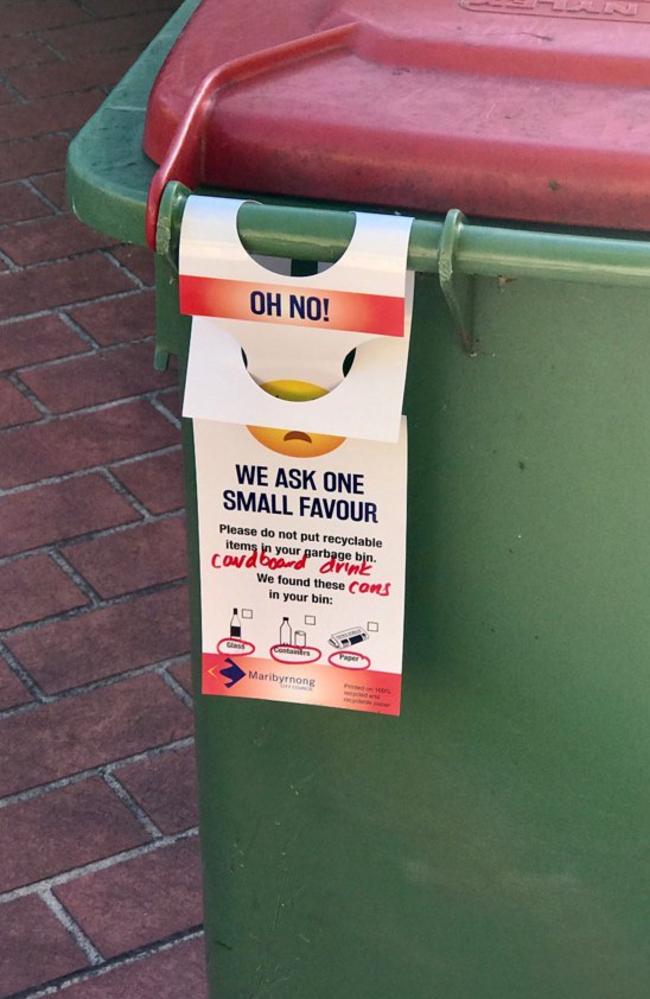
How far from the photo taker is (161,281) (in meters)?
1.70

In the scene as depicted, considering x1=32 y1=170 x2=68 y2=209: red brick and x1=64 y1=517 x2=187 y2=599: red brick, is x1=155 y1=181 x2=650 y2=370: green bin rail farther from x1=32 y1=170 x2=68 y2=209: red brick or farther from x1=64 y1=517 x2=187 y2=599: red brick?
x1=32 y1=170 x2=68 y2=209: red brick

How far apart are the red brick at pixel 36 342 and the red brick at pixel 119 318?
0.17 ft

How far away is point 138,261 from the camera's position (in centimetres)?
430

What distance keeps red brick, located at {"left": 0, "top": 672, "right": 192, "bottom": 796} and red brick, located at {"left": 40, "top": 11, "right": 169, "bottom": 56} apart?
9.93 ft

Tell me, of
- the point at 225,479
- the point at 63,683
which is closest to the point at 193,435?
the point at 225,479

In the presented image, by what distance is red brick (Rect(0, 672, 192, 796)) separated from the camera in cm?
284

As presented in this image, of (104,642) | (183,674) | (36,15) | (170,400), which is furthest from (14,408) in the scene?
(36,15)

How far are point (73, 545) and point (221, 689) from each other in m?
1.60

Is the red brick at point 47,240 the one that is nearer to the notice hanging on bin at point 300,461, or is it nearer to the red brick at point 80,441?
the red brick at point 80,441

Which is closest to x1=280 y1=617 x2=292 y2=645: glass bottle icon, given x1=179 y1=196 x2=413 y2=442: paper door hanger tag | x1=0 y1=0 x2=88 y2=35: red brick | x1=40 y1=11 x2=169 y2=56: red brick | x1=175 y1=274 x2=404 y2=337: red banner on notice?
x1=179 y1=196 x2=413 y2=442: paper door hanger tag

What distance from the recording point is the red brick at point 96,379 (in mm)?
3770

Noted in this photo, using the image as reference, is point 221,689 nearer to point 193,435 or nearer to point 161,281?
point 193,435

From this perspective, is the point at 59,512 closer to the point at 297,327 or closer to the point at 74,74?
the point at 297,327

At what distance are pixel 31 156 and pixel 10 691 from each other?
223 centimetres
